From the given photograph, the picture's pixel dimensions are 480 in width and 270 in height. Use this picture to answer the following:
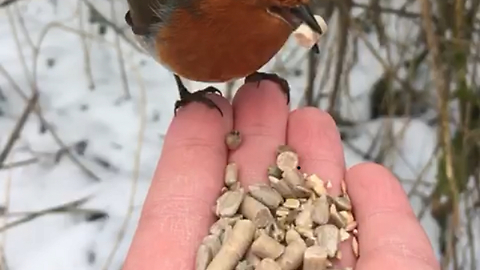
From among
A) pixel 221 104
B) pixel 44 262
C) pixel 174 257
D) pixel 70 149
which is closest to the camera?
pixel 174 257

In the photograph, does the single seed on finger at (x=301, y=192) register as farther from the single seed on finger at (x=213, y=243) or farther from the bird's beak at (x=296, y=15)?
the bird's beak at (x=296, y=15)

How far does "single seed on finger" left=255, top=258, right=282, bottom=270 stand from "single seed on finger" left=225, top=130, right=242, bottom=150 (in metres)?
0.32

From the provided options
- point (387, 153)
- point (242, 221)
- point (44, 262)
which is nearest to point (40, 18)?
point (44, 262)

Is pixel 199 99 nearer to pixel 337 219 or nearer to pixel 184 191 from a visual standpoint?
pixel 184 191

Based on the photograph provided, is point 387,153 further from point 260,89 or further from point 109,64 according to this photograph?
point 109,64

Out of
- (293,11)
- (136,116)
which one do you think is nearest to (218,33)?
(293,11)

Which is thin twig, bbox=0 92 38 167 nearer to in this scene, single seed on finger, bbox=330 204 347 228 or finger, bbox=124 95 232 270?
finger, bbox=124 95 232 270

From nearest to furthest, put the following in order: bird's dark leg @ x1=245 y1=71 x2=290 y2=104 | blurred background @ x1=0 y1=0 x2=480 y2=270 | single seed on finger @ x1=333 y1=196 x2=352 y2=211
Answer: single seed on finger @ x1=333 y1=196 x2=352 y2=211, bird's dark leg @ x1=245 y1=71 x2=290 y2=104, blurred background @ x1=0 y1=0 x2=480 y2=270

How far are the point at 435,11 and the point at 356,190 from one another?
0.94 meters

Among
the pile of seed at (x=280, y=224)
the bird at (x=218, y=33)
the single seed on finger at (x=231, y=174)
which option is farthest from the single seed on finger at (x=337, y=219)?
the bird at (x=218, y=33)

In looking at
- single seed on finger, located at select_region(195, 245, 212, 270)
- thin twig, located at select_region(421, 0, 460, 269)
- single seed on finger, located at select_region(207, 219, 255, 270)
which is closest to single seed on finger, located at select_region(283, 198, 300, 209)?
single seed on finger, located at select_region(207, 219, 255, 270)

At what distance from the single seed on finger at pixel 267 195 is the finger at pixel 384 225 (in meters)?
0.14

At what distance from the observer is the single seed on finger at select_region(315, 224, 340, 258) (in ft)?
4.61

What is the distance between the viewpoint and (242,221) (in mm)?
1461
